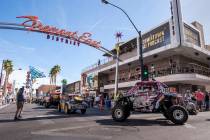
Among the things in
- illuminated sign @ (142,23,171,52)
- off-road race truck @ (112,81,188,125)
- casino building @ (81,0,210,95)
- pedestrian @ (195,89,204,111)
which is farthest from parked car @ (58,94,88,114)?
illuminated sign @ (142,23,171,52)

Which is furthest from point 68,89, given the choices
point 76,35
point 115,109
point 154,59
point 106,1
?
point 115,109

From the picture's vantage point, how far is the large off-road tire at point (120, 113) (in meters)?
10.1

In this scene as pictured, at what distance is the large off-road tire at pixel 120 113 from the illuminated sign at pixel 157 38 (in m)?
19.8

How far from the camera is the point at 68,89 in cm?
7712

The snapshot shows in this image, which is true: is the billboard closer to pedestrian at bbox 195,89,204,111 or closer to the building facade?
pedestrian at bbox 195,89,204,111

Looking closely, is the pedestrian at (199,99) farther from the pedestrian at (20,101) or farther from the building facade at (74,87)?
the building facade at (74,87)

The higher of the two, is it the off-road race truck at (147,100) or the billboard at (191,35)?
the billboard at (191,35)

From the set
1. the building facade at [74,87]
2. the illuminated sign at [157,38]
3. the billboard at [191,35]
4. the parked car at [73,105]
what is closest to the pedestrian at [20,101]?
the parked car at [73,105]

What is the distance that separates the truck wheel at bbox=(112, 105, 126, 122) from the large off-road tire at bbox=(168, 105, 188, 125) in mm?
2231

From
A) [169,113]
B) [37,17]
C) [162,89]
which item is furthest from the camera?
[37,17]

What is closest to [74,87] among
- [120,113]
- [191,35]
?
[191,35]

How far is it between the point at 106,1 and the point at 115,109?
11.6 metres

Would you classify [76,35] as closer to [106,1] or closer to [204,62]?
[106,1]

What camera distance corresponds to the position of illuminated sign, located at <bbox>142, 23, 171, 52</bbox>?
28.7 m
